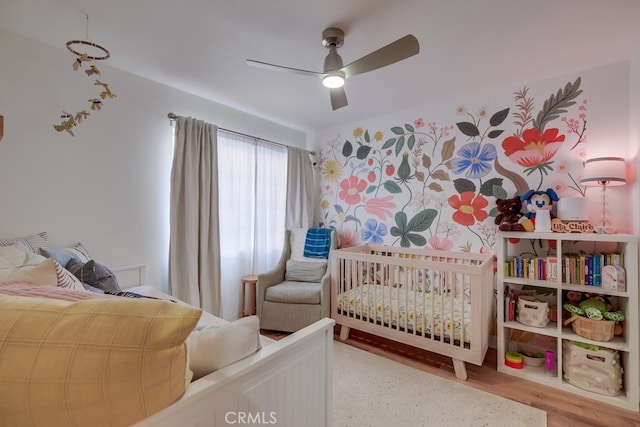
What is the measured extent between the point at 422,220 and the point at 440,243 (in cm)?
30

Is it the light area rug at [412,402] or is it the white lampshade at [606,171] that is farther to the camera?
the white lampshade at [606,171]

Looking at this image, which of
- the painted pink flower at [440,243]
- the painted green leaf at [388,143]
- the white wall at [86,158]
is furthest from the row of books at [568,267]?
the white wall at [86,158]

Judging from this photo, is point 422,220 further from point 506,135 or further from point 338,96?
point 338,96

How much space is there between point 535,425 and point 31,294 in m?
2.51

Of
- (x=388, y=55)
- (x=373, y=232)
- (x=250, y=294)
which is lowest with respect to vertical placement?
(x=250, y=294)

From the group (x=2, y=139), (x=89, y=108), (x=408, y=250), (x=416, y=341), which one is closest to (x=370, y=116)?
(x=408, y=250)

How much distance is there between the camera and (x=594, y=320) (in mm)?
1970

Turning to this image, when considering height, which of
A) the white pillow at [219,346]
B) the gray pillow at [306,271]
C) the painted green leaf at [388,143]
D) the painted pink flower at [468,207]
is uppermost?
the painted green leaf at [388,143]

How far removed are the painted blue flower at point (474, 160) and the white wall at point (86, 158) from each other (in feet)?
8.77

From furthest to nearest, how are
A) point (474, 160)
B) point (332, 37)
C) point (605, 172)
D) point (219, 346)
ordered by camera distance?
point (474, 160) → point (605, 172) → point (332, 37) → point (219, 346)

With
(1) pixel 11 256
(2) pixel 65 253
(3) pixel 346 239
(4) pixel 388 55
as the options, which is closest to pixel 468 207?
(3) pixel 346 239

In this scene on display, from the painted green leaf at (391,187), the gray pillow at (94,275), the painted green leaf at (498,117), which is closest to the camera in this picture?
the gray pillow at (94,275)

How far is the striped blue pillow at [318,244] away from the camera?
11.1 feet

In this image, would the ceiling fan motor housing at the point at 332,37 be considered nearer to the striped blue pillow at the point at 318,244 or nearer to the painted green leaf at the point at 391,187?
the painted green leaf at the point at 391,187
